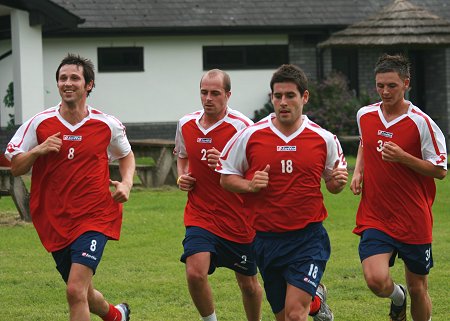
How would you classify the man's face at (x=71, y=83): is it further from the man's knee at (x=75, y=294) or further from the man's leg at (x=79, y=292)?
the man's knee at (x=75, y=294)

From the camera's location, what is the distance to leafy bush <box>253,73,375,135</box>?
90.4 feet

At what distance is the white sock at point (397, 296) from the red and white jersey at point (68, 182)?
7.22ft

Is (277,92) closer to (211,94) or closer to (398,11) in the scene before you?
(211,94)

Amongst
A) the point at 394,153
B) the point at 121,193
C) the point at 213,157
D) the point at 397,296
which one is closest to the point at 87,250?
the point at 121,193

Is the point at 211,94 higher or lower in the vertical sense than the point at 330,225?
higher

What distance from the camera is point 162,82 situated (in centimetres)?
2888

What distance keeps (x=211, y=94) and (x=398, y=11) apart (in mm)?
17699

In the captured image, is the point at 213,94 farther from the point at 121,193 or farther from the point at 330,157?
the point at 330,157

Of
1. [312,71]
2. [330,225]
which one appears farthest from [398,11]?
[330,225]

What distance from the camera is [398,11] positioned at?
86.1ft

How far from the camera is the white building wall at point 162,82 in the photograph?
2833cm

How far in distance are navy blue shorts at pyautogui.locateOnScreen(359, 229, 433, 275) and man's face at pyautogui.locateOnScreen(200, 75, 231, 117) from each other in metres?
1.53

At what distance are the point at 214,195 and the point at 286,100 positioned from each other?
1.35 m

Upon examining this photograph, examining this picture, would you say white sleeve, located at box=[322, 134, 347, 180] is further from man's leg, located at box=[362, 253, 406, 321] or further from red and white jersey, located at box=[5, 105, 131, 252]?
red and white jersey, located at box=[5, 105, 131, 252]
